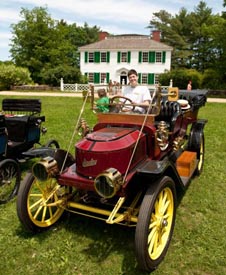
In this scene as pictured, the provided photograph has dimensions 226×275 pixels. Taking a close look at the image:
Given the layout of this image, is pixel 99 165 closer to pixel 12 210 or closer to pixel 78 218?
pixel 78 218

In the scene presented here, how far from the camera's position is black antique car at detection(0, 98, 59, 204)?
13.9 feet

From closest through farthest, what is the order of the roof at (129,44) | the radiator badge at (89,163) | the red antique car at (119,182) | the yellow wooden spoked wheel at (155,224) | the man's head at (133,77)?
the yellow wooden spoked wheel at (155,224) < the red antique car at (119,182) < the radiator badge at (89,163) < the man's head at (133,77) < the roof at (129,44)

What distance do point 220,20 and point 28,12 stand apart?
23.5 metres

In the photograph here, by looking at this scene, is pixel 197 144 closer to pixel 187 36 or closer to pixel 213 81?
pixel 213 81

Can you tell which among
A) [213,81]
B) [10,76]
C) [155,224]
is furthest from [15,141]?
[213,81]

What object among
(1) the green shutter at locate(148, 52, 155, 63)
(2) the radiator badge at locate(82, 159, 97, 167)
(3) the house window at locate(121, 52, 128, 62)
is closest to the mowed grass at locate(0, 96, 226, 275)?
(2) the radiator badge at locate(82, 159, 97, 167)

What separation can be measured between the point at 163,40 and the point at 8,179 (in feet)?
152

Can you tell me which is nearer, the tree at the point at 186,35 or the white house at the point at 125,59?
the white house at the point at 125,59

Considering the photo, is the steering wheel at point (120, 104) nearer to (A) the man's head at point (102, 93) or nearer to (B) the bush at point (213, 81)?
(A) the man's head at point (102, 93)

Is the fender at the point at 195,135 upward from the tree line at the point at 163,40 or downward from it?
downward

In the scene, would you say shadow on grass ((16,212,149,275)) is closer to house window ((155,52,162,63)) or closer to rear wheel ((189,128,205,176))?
rear wheel ((189,128,205,176))

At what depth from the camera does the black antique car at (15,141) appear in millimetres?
4246

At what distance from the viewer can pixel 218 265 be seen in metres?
3.03

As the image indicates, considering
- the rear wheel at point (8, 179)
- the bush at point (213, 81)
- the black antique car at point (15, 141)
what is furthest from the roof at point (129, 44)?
the rear wheel at point (8, 179)
